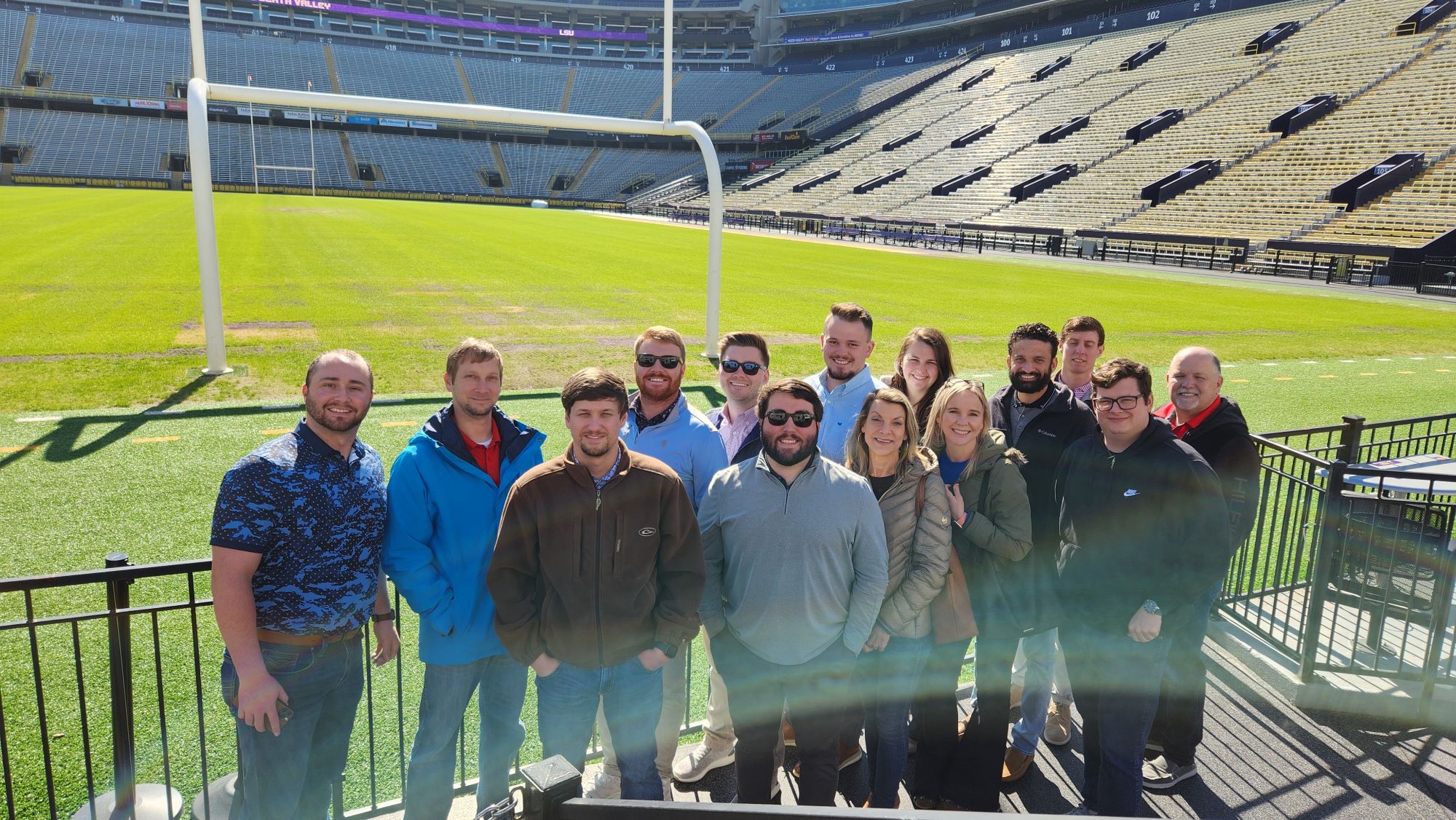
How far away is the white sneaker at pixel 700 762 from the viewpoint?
3.74 meters

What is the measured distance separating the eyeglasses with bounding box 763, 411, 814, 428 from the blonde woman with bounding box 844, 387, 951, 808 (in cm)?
37

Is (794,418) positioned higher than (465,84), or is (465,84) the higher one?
(465,84)

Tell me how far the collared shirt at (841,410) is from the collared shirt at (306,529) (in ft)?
6.99

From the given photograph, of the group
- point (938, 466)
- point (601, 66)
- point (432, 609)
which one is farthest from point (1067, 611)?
point (601, 66)

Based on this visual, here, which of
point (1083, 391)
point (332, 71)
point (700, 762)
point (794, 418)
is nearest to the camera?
point (794, 418)

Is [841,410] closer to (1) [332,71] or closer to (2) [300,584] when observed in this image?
(2) [300,584]

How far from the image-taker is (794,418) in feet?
10.0

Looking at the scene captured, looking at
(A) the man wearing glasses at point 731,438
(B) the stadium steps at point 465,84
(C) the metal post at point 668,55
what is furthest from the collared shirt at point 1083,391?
(B) the stadium steps at point 465,84

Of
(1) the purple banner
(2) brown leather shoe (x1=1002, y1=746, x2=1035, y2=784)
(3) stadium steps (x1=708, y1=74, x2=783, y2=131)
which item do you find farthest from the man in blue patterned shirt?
(1) the purple banner

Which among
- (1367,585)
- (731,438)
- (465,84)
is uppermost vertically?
(465,84)

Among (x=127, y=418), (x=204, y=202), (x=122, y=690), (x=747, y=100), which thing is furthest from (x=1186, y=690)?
(x=747, y=100)

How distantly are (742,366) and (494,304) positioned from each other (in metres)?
14.1

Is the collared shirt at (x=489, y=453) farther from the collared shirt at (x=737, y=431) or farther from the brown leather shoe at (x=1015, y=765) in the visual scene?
the brown leather shoe at (x=1015, y=765)

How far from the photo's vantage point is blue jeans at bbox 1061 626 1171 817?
3.30m
